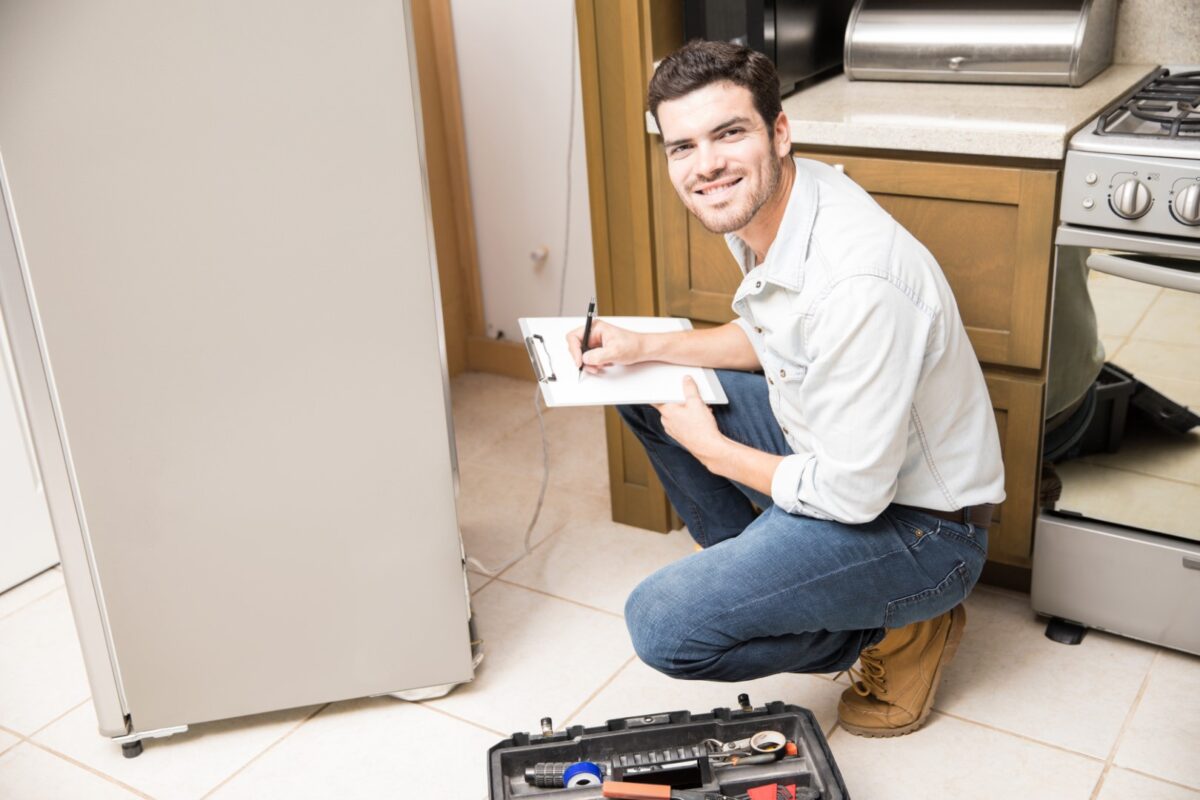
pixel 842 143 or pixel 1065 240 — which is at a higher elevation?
pixel 842 143

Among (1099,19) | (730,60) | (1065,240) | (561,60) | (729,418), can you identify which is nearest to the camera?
(730,60)

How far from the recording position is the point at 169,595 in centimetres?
189

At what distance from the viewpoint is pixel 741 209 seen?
1.65m

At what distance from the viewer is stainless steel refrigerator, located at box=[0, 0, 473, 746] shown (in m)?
1.62

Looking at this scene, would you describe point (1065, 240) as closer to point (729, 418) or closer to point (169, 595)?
point (729, 418)

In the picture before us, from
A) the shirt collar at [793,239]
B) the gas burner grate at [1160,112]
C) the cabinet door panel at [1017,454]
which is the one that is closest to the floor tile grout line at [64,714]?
the shirt collar at [793,239]

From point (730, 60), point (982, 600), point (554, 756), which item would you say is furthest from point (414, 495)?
point (982, 600)

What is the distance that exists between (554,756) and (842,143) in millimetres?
1057

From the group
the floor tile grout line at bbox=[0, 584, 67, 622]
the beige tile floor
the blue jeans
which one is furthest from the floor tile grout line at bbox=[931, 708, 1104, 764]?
the floor tile grout line at bbox=[0, 584, 67, 622]

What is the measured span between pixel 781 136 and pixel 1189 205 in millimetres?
585

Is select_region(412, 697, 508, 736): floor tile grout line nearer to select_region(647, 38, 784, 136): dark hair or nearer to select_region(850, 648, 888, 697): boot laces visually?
select_region(850, 648, 888, 697): boot laces

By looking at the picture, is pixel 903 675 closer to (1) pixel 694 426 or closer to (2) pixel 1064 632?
(2) pixel 1064 632

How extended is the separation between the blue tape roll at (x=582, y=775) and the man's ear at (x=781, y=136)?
2.85 feet

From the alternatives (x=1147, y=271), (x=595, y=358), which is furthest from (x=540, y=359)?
(x=1147, y=271)
